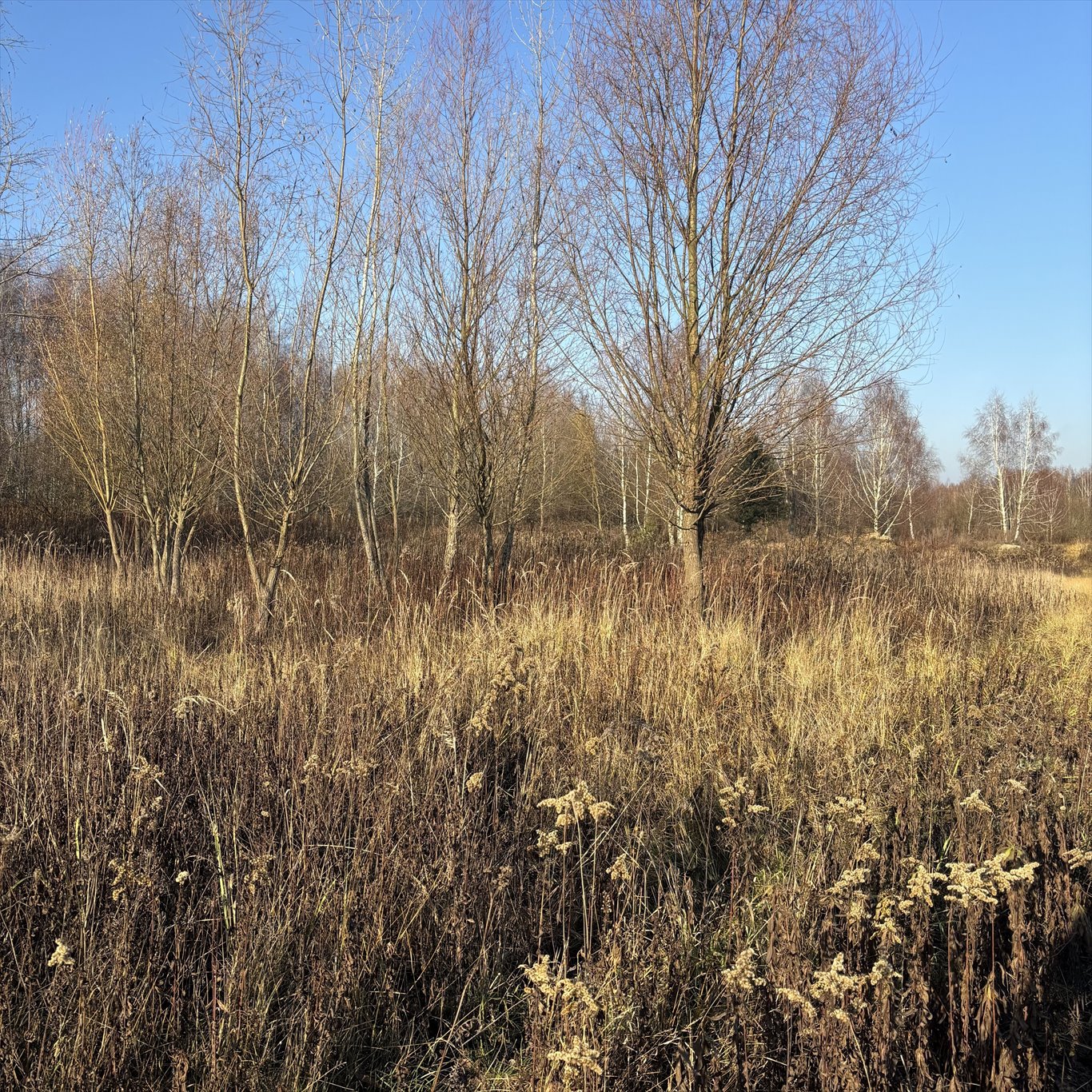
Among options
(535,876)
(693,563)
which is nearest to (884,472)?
(693,563)

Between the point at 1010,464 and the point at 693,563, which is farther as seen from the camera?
the point at 1010,464

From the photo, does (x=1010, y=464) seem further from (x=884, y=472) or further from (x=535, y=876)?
(x=535, y=876)

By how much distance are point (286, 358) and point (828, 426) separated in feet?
16.1

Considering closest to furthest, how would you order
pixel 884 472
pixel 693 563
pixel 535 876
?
pixel 535 876 → pixel 693 563 → pixel 884 472

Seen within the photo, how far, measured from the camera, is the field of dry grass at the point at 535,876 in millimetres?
1717

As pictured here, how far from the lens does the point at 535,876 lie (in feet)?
8.65

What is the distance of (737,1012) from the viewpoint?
1659 millimetres

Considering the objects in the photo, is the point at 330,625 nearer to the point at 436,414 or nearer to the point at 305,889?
the point at 436,414

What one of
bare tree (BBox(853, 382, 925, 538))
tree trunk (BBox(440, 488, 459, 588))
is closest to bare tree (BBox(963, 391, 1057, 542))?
bare tree (BBox(853, 382, 925, 538))

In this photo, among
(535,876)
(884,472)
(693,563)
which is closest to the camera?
(535,876)

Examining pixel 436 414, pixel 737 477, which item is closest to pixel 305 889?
pixel 737 477

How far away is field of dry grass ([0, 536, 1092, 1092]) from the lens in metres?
1.72

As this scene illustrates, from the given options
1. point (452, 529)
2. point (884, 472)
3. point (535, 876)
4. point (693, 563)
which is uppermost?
point (884, 472)

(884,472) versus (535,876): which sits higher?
(884,472)
